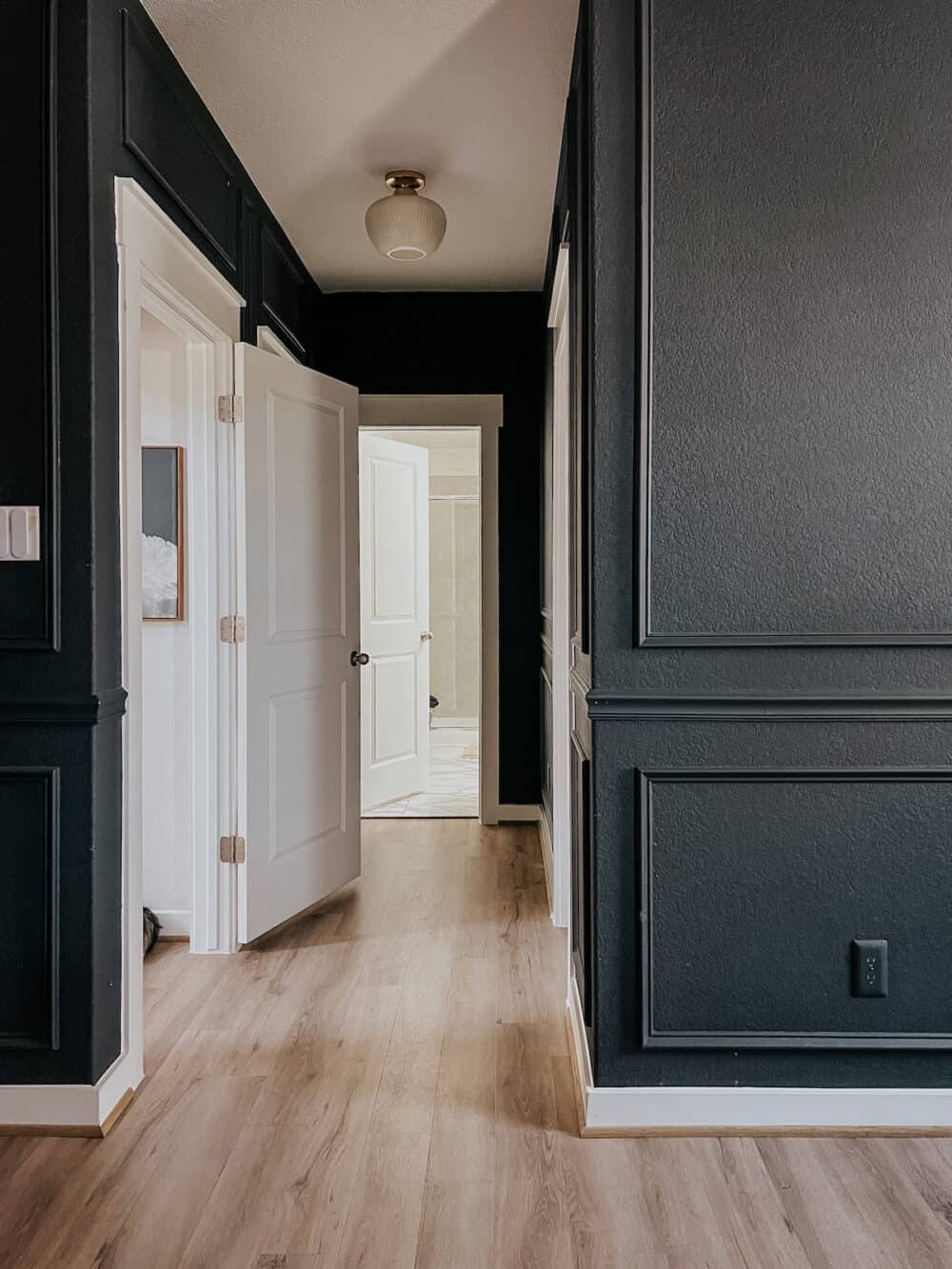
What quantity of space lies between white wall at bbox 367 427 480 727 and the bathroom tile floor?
592 millimetres

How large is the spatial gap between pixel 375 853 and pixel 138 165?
9.84ft

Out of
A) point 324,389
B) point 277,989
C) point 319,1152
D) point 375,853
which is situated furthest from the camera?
point 375,853

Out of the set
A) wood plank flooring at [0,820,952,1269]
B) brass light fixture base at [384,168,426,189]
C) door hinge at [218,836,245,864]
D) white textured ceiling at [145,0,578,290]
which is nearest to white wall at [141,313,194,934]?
door hinge at [218,836,245,864]

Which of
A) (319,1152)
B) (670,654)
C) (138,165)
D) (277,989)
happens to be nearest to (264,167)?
(138,165)

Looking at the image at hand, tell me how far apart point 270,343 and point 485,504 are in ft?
5.19

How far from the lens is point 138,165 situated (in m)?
2.36

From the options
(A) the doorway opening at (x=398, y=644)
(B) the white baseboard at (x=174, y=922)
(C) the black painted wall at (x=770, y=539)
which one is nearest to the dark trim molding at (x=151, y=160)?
(C) the black painted wall at (x=770, y=539)

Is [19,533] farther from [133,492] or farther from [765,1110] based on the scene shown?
[765,1110]

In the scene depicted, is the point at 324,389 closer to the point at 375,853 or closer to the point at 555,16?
the point at 555,16

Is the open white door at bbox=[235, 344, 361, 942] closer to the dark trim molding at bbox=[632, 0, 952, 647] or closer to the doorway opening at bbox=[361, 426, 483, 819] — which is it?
the doorway opening at bbox=[361, 426, 483, 819]

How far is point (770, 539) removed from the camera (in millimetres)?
2109

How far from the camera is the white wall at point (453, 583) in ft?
27.2

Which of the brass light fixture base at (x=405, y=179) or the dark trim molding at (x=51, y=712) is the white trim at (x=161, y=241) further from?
the dark trim molding at (x=51, y=712)

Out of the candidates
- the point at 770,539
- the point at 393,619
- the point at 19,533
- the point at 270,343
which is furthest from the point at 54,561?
the point at 393,619
